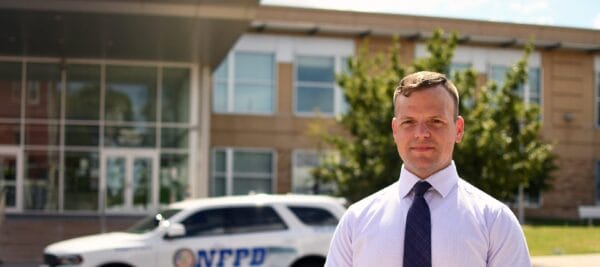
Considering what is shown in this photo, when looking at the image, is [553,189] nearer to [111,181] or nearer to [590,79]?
[590,79]

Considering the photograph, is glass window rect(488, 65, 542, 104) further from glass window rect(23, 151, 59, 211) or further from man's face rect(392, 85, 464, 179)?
man's face rect(392, 85, 464, 179)

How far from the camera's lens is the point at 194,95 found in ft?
85.9

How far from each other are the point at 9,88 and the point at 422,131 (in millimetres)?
26197

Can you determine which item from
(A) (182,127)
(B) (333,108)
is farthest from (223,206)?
(B) (333,108)

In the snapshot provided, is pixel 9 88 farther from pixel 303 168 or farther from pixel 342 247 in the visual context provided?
pixel 342 247

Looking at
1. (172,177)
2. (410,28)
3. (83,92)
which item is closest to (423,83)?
(172,177)

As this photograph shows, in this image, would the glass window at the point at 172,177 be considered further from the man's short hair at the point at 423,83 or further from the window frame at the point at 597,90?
the man's short hair at the point at 423,83

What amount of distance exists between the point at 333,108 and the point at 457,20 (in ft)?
20.2

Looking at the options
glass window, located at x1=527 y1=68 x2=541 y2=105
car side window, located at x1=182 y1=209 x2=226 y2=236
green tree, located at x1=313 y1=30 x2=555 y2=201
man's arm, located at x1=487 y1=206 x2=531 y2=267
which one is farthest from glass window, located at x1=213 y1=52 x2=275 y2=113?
man's arm, located at x1=487 y1=206 x2=531 y2=267

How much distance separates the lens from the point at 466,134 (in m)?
15.9

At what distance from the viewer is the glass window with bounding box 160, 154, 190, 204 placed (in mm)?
26906

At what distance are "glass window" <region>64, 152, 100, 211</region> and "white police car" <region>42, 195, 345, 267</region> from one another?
15670mm

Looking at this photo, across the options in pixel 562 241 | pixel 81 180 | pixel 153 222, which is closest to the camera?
pixel 153 222

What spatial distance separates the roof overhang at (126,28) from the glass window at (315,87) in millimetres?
5920
